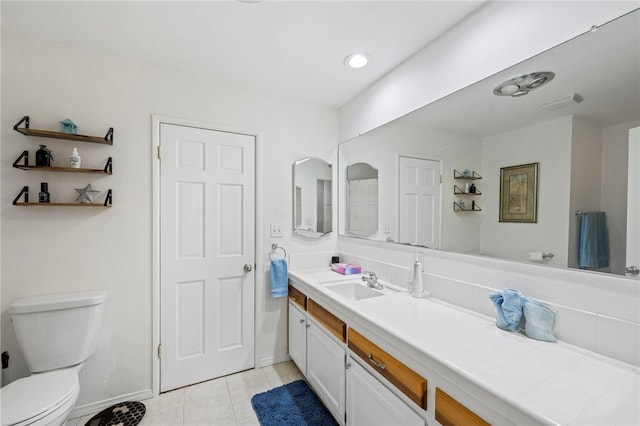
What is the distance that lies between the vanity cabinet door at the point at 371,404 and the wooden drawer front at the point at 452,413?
0.37 ft

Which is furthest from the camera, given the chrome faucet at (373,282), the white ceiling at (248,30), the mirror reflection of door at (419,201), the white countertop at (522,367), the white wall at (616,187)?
the chrome faucet at (373,282)

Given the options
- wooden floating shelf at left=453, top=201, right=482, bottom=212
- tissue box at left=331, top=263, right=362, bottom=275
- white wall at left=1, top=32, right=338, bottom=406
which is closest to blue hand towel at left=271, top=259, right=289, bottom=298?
tissue box at left=331, top=263, right=362, bottom=275

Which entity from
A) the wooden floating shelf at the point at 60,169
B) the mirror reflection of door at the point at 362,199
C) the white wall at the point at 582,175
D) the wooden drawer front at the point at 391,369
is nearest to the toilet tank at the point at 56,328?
the wooden floating shelf at the point at 60,169

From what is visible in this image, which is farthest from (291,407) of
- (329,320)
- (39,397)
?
(39,397)

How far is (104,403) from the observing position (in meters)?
1.82

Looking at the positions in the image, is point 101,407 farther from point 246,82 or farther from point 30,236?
point 246,82

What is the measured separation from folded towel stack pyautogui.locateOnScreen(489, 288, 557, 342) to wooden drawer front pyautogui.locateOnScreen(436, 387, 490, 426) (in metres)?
0.48

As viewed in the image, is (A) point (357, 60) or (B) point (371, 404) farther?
(A) point (357, 60)

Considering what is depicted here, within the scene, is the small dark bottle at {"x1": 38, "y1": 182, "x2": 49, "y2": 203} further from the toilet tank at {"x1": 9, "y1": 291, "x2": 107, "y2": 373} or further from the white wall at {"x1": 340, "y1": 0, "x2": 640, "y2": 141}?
the white wall at {"x1": 340, "y1": 0, "x2": 640, "y2": 141}

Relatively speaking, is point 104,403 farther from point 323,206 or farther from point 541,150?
point 541,150

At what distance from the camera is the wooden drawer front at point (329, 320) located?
1.55 metres

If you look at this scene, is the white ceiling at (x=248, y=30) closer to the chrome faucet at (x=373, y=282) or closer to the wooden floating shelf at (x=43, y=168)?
the wooden floating shelf at (x=43, y=168)

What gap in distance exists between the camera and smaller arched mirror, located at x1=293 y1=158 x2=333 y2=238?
2.47m

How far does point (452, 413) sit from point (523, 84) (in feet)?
4.70
